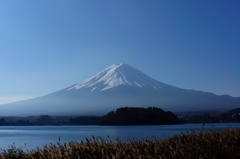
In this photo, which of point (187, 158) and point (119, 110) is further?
point (119, 110)

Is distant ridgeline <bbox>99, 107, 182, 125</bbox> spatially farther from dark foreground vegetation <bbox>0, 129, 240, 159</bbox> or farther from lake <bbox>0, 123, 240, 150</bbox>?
dark foreground vegetation <bbox>0, 129, 240, 159</bbox>

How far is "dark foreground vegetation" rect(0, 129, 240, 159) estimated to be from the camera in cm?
707

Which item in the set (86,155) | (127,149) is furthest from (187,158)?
Answer: (86,155)

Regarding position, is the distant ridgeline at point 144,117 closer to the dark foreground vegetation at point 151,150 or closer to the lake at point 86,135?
the lake at point 86,135

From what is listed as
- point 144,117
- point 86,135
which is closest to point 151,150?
point 86,135

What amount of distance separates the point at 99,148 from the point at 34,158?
1537mm

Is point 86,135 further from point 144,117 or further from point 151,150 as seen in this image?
point 151,150

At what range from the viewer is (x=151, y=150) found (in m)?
7.95

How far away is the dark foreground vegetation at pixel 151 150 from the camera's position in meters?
7.07

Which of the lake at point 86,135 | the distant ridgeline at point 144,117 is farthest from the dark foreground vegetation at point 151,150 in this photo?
the distant ridgeline at point 144,117

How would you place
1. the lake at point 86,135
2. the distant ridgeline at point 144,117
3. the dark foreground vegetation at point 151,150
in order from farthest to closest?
the distant ridgeline at point 144,117 → the lake at point 86,135 → the dark foreground vegetation at point 151,150

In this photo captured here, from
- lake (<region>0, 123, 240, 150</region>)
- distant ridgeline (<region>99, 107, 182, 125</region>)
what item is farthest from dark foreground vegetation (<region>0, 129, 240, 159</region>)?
distant ridgeline (<region>99, 107, 182, 125</region>)

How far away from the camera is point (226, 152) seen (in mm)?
7285

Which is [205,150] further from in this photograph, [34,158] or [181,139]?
[34,158]
